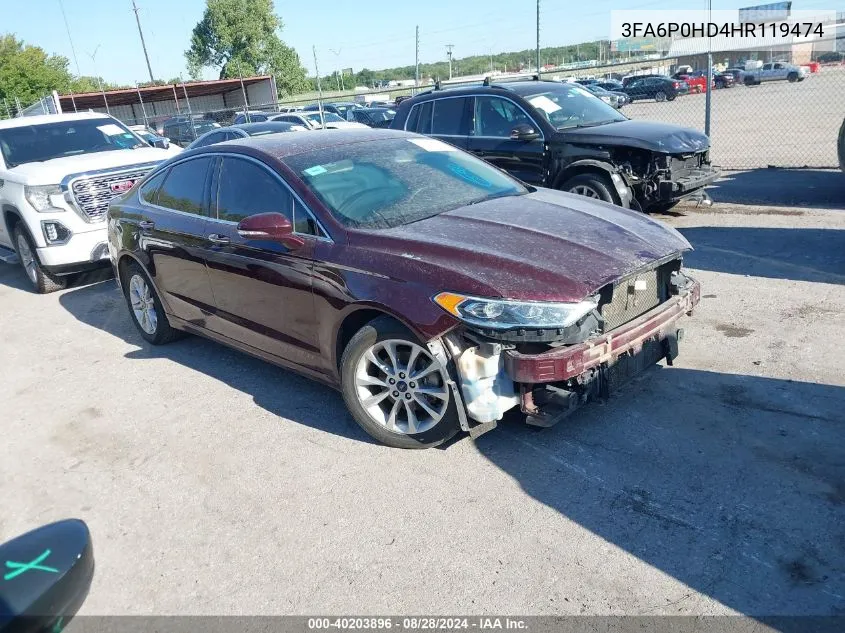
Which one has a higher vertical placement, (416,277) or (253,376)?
(416,277)

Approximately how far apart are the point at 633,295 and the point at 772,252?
402cm

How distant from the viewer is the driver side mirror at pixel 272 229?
164 inches

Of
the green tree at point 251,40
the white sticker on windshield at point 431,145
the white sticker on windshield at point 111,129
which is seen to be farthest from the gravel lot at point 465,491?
the green tree at point 251,40

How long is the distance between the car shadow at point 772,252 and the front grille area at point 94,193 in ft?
20.6

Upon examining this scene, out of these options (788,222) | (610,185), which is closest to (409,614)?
(610,185)

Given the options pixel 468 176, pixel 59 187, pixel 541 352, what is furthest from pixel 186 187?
pixel 59 187

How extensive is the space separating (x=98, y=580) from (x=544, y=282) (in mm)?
2508

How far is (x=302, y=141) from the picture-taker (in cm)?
498

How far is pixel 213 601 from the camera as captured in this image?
3014 millimetres

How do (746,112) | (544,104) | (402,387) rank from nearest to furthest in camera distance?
(402,387)
(544,104)
(746,112)

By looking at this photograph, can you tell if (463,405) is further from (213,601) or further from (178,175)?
(178,175)

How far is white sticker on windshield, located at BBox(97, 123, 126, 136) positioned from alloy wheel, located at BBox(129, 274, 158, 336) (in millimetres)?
4193

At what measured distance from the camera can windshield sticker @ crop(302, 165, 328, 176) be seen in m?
4.46

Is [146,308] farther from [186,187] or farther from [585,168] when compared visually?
[585,168]
